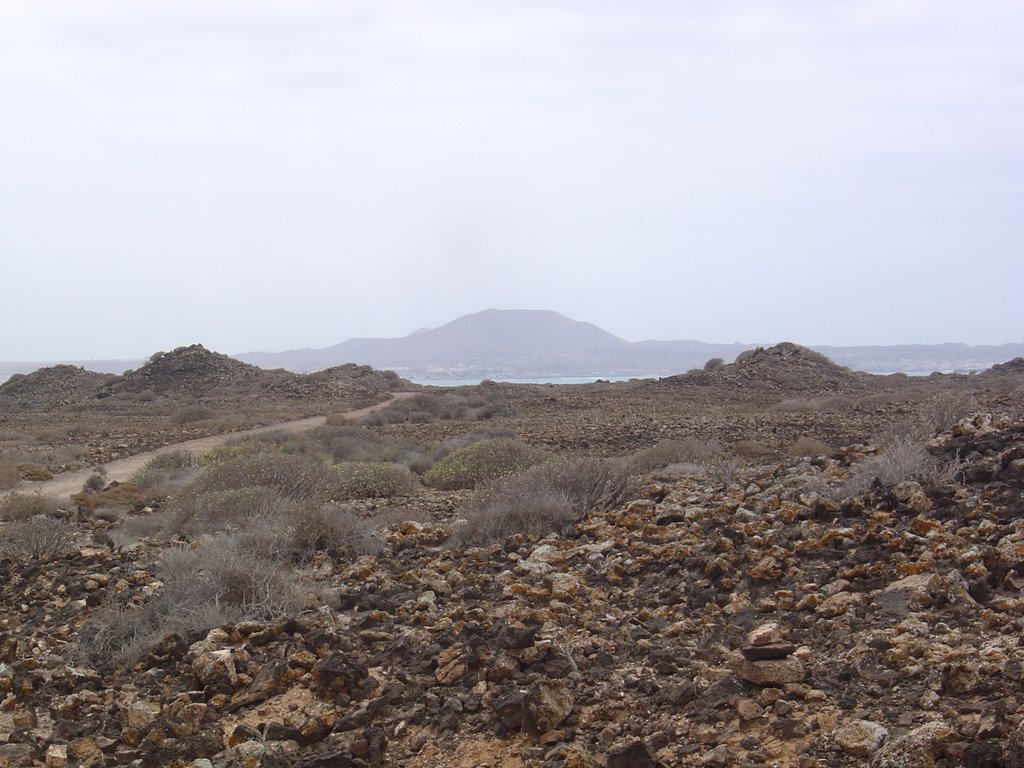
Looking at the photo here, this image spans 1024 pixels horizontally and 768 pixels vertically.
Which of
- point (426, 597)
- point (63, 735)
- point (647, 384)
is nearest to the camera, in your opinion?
point (63, 735)

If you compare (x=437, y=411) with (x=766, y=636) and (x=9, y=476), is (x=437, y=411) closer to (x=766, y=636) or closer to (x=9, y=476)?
(x=9, y=476)

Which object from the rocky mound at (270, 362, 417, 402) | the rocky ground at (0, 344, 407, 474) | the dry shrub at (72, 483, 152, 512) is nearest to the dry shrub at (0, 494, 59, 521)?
the dry shrub at (72, 483, 152, 512)

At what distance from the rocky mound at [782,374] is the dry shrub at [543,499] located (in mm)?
27840

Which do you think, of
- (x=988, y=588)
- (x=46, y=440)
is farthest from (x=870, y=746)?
(x=46, y=440)

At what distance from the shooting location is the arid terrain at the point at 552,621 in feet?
11.9

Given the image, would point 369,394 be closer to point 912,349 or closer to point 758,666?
point 758,666

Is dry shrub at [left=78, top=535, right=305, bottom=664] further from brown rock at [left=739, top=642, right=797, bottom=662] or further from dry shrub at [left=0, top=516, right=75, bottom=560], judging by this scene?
brown rock at [left=739, top=642, right=797, bottom=662]

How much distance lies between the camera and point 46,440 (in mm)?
24141

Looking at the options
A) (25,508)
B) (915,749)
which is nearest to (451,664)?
(915,749)

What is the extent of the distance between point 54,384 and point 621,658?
52.3 meters

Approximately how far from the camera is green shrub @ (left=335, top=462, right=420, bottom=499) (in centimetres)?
1191

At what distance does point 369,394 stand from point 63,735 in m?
38.5

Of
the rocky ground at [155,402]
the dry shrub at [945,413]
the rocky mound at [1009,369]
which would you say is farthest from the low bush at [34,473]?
the rocky mound at [1009,369]

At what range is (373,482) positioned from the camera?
12117mm
